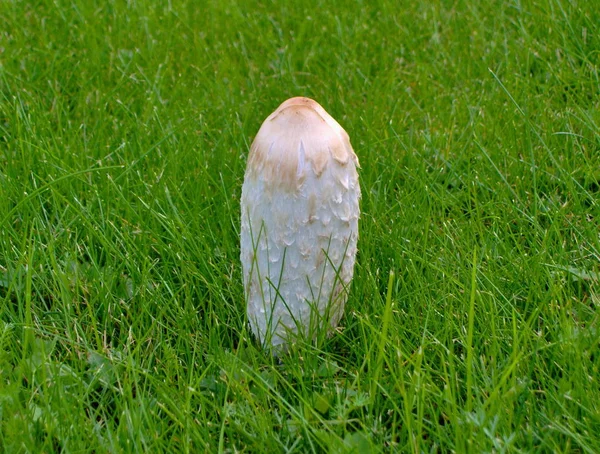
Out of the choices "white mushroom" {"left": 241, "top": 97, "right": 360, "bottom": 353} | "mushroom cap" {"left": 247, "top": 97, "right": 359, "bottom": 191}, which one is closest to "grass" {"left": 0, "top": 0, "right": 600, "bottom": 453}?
"white mushroom" {"left": 241, "top": 97, "right": 360, "bottom": 353}

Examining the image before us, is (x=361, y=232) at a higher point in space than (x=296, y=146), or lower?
lower

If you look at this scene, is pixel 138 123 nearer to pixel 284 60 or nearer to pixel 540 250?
pixel 284 60

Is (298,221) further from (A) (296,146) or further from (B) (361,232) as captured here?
(B) (361,232)

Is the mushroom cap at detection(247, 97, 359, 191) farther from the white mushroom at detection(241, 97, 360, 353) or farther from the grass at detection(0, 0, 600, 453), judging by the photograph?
the grass at detection(0, 0, 600, 453)

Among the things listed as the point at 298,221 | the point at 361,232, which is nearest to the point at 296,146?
the point at 298,221

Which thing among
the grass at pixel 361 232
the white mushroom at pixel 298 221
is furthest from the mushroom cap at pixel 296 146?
the grass at pixel 361 232

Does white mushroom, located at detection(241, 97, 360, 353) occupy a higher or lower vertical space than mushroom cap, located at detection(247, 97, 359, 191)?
lower
